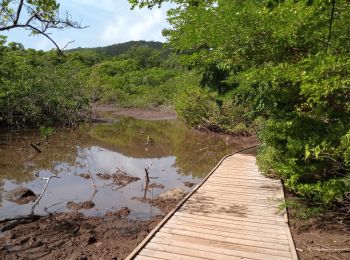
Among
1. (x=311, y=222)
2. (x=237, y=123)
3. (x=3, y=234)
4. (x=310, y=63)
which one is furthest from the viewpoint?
(x=237, y=123)

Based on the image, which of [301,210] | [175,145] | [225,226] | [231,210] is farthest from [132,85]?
[225,226]

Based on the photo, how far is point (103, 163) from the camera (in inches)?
722

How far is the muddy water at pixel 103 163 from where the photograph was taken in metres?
12.0

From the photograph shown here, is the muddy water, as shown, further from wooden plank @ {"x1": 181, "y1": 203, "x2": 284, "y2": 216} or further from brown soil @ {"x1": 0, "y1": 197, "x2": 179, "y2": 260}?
wooden plank @ {"x1": 181, "y1": 203, "x2": 284, "y2": 216}

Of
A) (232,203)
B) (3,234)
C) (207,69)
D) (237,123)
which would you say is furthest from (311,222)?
(237,123)

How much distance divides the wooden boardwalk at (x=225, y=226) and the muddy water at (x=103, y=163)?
7.96 feet

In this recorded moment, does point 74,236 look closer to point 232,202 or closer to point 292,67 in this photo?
point 232,202

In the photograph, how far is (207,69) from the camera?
2122cm

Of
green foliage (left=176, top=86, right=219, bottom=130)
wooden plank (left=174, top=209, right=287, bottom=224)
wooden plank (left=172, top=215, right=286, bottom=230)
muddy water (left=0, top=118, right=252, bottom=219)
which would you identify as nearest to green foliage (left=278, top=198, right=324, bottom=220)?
wooden plank (left=174, top=209, right=287, bottom=224)

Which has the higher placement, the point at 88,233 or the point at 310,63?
the point at 310,63

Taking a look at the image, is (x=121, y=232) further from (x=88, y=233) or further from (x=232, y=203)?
(x=232, y=203)

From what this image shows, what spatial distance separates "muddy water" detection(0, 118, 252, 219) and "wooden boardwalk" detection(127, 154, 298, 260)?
2425mm

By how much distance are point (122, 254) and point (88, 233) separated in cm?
165

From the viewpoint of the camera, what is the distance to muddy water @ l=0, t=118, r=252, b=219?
Answer: 39.3 feet
